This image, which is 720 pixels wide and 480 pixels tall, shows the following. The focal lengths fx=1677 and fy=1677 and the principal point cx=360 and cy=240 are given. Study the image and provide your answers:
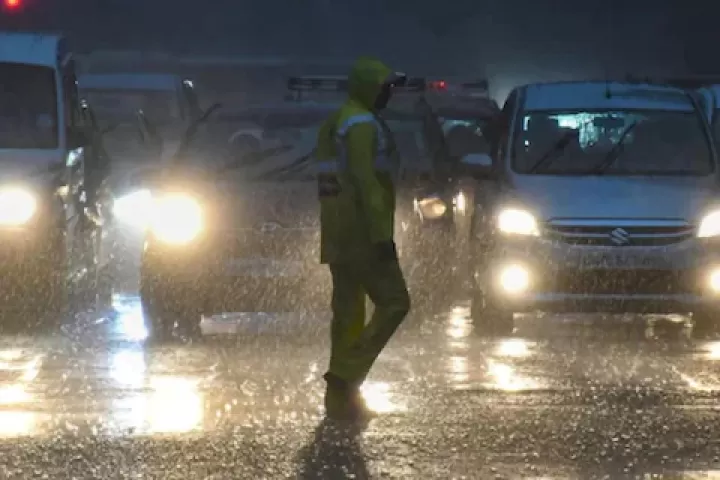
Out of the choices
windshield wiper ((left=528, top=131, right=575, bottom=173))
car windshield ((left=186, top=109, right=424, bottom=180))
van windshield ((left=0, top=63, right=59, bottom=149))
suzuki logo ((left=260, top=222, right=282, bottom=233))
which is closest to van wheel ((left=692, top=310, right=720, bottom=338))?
windshield wiper ((left=528, top=131, right=575, bottom=173))

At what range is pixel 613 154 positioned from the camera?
11773 millimetres

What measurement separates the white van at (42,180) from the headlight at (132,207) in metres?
1.54

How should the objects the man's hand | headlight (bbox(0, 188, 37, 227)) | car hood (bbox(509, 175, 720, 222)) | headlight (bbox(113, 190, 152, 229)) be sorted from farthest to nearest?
headlight (bbox(113, 190, 152, 229))
headlight (bbox(0, 188, 37, 227))
car hood (bbox(509, 175, 720, 222))
the man's hand

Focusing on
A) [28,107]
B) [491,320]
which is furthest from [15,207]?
[491,320]

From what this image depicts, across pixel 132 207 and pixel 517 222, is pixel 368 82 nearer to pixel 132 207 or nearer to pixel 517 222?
pixel 517 222

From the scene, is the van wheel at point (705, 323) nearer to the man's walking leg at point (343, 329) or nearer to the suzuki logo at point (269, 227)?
the suzuki logo at point (269, 227)

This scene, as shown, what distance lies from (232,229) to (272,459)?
13.4 feet

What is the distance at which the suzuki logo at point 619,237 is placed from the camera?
1080 centimetres

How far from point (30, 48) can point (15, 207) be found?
1956 mm

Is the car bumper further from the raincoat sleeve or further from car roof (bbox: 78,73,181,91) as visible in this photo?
car roof (bbox: 78,73,181,91)

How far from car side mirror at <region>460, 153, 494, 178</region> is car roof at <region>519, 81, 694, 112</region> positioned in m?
0.80

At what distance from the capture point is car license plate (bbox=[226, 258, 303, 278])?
11.0 meters

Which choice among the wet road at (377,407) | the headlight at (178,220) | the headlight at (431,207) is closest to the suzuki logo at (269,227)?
the headlight at (178,220)

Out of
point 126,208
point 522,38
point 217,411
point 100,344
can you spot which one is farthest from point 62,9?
point 217,411
